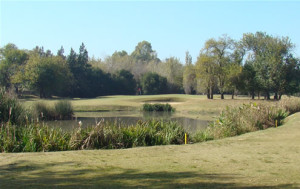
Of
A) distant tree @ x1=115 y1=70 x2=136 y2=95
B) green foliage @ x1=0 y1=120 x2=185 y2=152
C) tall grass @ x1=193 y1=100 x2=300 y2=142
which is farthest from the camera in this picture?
distant tree @ x1=115 y1=70 x2=136 y2=95

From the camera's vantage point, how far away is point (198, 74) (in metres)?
58.0

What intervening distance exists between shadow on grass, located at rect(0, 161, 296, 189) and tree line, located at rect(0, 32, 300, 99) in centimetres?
4128

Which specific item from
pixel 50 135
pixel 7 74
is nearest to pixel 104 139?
pixel 50 135

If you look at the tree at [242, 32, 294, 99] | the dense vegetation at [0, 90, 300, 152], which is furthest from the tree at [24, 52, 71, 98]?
the dense vegetation at [0, 90, 300, 152]

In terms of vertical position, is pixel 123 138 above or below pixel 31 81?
below

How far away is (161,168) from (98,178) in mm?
1732

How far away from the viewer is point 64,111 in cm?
3578

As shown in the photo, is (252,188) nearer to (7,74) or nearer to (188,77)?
(188,77)

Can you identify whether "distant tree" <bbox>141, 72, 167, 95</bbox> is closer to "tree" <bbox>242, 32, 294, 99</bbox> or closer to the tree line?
the tree line

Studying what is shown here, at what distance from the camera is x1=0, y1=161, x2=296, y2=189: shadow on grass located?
7.18 m

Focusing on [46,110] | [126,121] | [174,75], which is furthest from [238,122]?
[174,75]

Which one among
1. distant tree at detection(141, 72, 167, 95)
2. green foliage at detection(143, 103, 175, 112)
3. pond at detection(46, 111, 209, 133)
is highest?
distant tree at detection(141, 72, 167, 95)

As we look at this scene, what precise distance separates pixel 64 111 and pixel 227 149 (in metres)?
26.3

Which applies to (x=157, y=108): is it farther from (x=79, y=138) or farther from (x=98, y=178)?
(x=98, y=178)
